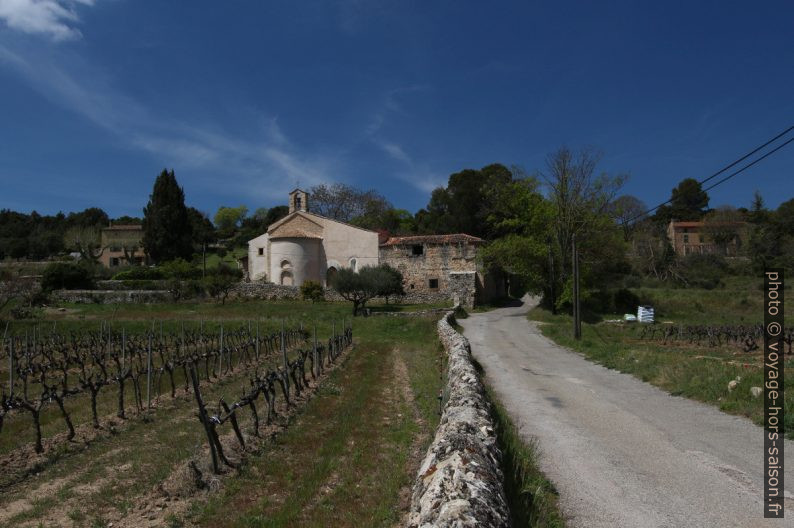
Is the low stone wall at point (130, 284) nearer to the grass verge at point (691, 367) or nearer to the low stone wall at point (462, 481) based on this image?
the grass verge at point (691, 367)

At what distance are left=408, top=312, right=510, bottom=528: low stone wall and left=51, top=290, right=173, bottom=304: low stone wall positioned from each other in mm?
37443

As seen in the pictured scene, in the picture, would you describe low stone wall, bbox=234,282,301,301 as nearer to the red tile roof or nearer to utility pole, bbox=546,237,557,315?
the red tile roof

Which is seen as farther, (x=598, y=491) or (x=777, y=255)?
(x=777, y=255)

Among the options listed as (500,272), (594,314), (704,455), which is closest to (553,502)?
(704,455)

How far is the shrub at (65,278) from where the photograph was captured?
4116 cm

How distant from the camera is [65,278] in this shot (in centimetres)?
4184

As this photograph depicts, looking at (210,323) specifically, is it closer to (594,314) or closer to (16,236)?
(594,314)

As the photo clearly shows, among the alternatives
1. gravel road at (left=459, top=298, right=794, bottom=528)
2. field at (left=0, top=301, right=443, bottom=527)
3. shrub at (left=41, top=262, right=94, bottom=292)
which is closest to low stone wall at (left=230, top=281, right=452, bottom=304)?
shrub at (left=41, top=262, right=94, bottom=292)

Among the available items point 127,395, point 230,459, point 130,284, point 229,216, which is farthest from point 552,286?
point 229,216

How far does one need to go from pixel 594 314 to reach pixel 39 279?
44.5m

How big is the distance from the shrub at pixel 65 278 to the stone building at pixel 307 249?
1362 cm

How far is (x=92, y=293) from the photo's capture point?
3994 cm

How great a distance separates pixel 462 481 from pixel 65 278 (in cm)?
4662

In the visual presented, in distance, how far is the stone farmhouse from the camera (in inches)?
1721
